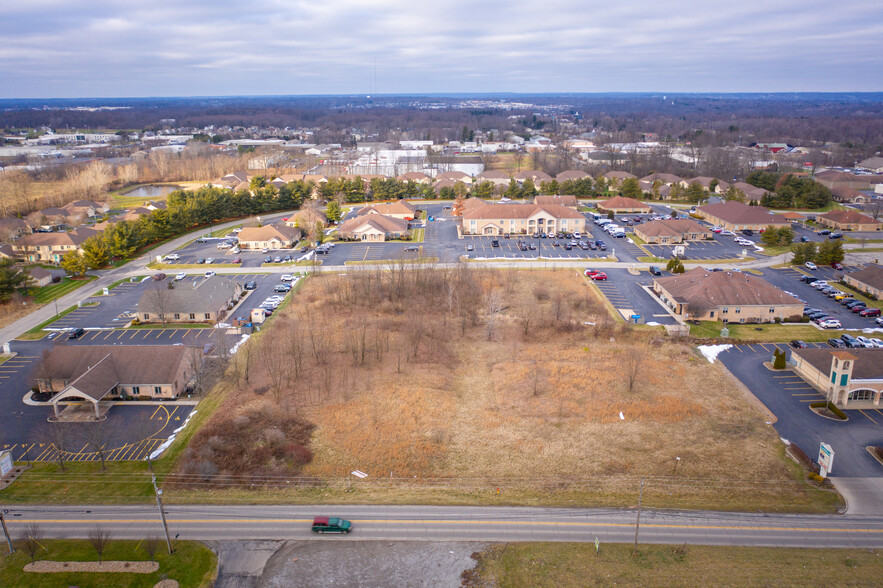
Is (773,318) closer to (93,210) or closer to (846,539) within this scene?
(846,539)

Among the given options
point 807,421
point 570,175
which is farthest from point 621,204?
point 807,421

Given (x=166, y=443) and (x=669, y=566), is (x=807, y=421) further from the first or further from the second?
(x=166, y=443)

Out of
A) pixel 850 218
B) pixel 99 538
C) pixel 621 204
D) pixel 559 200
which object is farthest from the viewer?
pixel 621 204

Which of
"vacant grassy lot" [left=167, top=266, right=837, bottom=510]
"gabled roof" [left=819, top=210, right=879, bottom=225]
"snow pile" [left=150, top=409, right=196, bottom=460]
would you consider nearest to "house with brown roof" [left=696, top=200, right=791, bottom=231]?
"gabled roof" [left=819, top=210, right=879, bottom=225]

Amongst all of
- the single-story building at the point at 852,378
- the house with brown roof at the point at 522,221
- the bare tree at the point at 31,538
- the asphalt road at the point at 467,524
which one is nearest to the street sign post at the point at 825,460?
the asphalt road at the point at 467,524

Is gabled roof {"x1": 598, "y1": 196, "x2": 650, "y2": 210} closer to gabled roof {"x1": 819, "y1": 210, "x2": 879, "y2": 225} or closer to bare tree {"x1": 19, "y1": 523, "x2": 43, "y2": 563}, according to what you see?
gabled roof {"x1": 819, "y1": 210, "x2": 879, "y2": 225}

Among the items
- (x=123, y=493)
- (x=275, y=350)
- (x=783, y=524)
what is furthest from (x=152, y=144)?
(x=783, y=524)
